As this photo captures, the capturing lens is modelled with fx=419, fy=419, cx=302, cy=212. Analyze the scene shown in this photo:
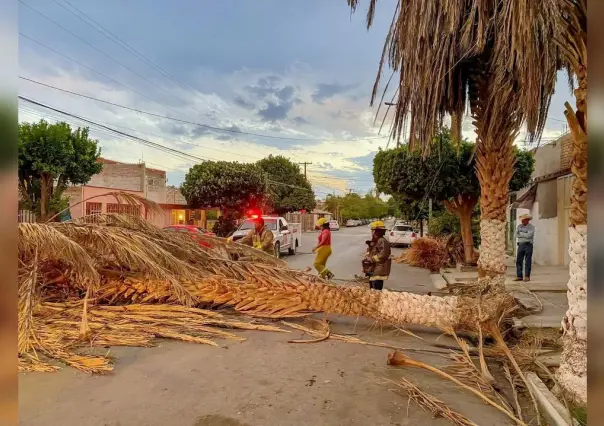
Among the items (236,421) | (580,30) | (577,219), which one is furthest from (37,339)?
(580,30)

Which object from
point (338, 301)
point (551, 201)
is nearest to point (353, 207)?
point (551, 201)

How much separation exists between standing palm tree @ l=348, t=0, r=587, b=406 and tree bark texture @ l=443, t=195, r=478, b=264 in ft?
28.6

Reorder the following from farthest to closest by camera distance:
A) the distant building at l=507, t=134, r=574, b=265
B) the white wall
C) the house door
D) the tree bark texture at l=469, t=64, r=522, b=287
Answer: the white wall
the distant building at l=507, t=134, r=574, b=265
the house door
the tree bark texture at l=469, t=64, r=522, b=287

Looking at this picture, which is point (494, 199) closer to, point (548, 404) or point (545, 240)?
point (548, 404)

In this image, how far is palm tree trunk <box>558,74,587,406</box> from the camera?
354 cm

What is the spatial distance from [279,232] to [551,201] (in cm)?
1092

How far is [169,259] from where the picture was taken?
675cm

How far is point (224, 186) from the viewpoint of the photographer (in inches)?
1072

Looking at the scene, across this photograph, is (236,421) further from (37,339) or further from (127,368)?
(37,339)

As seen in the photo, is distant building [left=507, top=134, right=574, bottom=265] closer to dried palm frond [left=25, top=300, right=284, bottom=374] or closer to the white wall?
the white wall

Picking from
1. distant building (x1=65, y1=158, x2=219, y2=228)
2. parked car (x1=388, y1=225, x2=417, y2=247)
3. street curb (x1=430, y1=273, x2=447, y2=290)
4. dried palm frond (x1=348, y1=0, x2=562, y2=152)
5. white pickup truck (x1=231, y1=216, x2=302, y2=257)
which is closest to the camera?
dried palm frond (x1=348, y1=0, x2=562, y2=152)

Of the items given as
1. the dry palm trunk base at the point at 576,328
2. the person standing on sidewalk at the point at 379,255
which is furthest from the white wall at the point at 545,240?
the dry palm trunk base at the point at 576,328

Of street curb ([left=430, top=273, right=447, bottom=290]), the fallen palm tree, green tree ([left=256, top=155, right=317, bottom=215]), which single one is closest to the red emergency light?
the fallen palm tree

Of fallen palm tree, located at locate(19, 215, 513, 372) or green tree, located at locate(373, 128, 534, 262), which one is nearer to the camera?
fallen palm tree, located at locate(19, 215, 513, 372)
